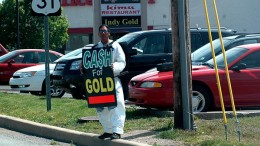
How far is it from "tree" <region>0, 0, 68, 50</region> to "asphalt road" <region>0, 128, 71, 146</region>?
1299 inches

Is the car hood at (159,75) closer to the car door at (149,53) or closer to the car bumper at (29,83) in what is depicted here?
the car door at (149,53)

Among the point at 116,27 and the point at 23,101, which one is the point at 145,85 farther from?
the point at 116,27

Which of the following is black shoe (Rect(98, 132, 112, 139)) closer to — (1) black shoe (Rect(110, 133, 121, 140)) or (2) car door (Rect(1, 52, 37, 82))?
(1) black shoe (Rect(110, 133, 121, 140))

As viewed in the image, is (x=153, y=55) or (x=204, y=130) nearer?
(x=204, y=130)

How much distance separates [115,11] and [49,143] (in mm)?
19323

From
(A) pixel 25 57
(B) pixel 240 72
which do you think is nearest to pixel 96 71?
(B) pixel 240 72

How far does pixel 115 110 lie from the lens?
30.4ft

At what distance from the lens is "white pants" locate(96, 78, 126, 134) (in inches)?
365

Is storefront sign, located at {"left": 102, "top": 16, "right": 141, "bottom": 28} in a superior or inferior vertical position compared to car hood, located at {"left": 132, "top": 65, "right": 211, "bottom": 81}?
superior

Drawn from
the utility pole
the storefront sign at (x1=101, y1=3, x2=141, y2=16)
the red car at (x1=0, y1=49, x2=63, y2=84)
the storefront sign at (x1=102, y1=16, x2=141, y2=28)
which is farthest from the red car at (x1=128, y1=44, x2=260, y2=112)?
the storefront sign at (x1=101, y1=3, x2=141, y2=16)

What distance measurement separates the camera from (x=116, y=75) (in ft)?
30.8

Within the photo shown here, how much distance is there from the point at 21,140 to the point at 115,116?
8.02 ft

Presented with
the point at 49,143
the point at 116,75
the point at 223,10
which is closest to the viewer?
the point at 116,75

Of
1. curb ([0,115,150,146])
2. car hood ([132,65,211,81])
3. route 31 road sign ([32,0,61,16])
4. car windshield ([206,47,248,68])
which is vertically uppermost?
route 31 road sign ([32,0,61,16])
